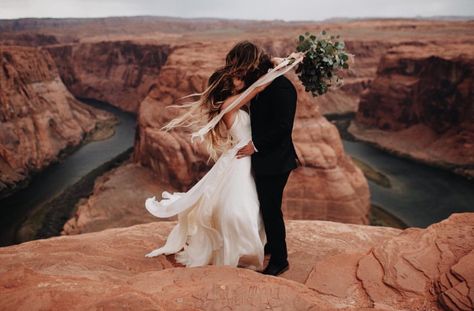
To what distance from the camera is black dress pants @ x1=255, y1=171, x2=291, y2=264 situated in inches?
179

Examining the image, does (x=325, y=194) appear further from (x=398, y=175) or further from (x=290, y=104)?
(x=290, y=104)

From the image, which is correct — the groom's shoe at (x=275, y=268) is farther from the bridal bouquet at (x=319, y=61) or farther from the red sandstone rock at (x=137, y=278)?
the bridal bouquet at (x=319, y=61)

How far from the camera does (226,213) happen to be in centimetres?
465

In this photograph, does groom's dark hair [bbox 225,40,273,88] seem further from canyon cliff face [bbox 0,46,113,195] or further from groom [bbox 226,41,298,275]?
canyon cliff face [bbox 0,46,113,195]

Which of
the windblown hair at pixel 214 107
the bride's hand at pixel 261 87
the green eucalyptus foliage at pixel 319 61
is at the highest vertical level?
the green eucalyptus foliage at pixel 319 61

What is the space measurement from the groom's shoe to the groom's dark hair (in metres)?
2.21

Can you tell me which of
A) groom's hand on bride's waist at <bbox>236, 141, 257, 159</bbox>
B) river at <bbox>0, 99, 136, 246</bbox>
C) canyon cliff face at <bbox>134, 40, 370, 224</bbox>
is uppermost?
groom's hand on bride's waist at <bbox>236, 141, 257, 159</bbox>

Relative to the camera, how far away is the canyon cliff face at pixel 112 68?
2586 inches

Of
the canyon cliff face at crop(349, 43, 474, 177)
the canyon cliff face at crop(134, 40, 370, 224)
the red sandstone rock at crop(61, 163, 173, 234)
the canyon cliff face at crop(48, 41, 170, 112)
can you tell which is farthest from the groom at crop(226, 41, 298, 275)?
the canyon cliff face at crop(48, 41, 170, 112)

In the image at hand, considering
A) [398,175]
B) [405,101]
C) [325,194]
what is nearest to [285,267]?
[325,194]

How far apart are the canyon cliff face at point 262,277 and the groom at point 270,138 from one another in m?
0.61

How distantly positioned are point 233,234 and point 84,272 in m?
1.70

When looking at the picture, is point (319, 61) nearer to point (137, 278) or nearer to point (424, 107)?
point (137, 278)

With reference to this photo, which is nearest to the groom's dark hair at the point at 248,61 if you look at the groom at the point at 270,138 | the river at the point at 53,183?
the groom at the point at 270,138
